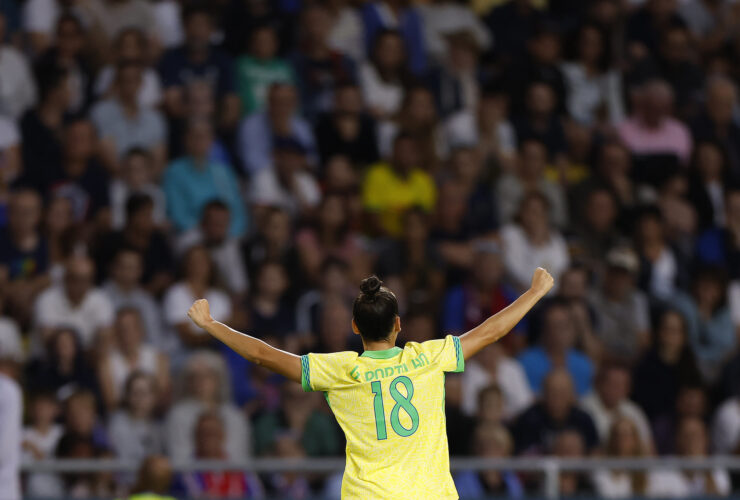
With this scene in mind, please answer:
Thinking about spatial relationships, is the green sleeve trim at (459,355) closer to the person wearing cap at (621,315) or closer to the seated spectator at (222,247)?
the seated spectator at (222,247)

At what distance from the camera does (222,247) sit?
38.0ft

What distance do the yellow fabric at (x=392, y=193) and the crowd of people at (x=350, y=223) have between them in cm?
2

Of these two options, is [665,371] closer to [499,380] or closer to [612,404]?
[612,404]

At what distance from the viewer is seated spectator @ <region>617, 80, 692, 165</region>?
14.0m

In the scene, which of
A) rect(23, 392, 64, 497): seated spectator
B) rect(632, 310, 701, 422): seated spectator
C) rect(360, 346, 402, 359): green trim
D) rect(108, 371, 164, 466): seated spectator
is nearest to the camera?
rect(360, 346, 402, 359): green trim

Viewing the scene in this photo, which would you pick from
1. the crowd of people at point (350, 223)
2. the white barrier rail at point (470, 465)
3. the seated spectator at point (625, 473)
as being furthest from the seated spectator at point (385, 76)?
the white barrier rail at point (470, 465)

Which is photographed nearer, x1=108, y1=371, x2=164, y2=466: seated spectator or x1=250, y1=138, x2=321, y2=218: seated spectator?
x1=108, y1=371, x2=164, y2=466: seated spectator

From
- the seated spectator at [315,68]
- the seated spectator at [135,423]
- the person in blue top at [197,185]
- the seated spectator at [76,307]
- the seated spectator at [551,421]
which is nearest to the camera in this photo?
the seated spectator at [135,423]

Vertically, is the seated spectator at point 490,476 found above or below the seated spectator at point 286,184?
below

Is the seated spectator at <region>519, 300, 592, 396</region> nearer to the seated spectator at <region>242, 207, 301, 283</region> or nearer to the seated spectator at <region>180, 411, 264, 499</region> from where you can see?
the seated spectator at <region>242, 207, 301, 283</region>

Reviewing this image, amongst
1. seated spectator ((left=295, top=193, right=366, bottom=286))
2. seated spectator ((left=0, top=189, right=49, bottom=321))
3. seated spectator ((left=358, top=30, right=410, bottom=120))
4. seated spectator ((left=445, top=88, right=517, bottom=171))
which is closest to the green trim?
seated spectator ((left=0, top=189, right=49, bottom=321))

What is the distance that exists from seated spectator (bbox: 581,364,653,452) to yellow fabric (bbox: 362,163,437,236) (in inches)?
91.3

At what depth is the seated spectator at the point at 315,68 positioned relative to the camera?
13.4 meters

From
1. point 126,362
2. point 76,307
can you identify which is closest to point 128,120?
point 76,307
